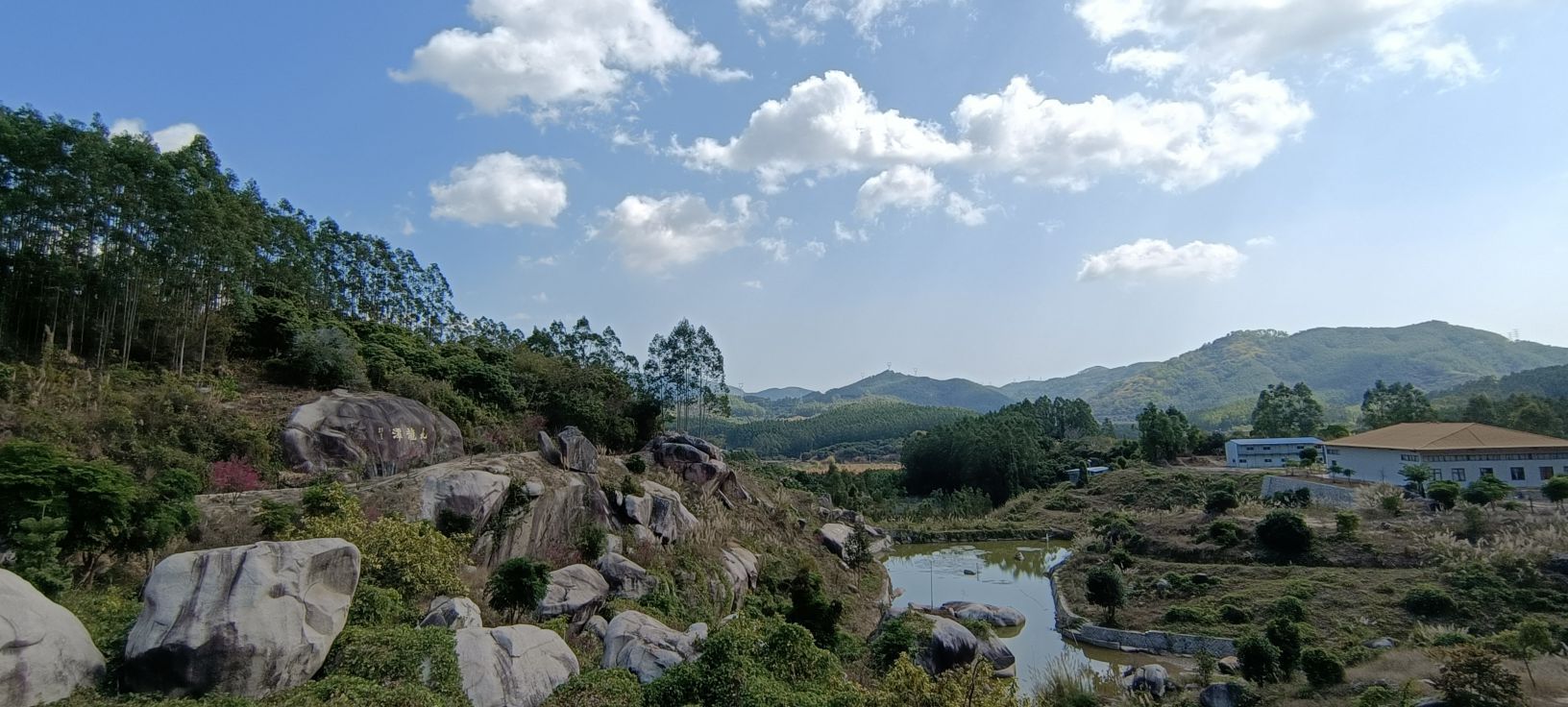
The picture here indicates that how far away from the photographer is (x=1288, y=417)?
2995 inches

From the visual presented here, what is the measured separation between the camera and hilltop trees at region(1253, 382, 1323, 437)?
74.3 m

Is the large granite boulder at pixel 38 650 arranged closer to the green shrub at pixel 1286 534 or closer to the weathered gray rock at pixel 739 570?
the weathered gray rock at pixel 739 570

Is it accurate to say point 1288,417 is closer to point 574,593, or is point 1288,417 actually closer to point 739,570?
point 739,570

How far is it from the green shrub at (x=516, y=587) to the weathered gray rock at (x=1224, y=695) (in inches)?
560

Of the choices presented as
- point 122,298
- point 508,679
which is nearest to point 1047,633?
point 508,679

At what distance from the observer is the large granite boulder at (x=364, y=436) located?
Result: 60.4ft

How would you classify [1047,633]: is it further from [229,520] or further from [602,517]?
[229,520]

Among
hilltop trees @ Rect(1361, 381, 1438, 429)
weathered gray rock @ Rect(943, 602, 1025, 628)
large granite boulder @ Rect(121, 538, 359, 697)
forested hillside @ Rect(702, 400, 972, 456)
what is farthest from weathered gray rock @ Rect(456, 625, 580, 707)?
forested hillside @ Rect(702, 400, 972, 456)

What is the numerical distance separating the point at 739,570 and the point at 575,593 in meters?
8.12

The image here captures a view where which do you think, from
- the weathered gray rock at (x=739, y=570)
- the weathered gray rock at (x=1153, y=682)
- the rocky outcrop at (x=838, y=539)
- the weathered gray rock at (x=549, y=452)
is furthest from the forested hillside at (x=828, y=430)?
the weathered gray rock at (x=1153, y=682)

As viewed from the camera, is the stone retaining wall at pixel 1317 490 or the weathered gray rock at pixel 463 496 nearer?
the weathered gray rock at pixel 463 496

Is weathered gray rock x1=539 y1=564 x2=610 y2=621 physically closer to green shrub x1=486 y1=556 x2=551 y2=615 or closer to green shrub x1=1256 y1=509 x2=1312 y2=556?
green shrub x1=486 y1=556 x2=551 y2=615

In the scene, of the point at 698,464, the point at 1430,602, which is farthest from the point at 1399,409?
the point at 698,464

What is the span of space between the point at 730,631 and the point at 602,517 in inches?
480
